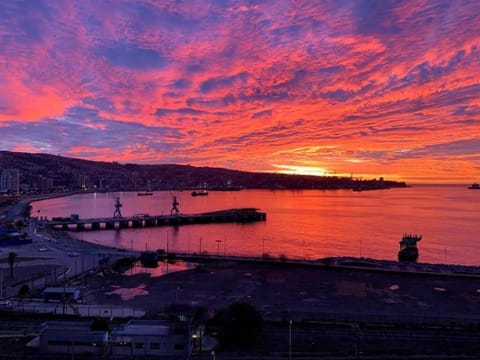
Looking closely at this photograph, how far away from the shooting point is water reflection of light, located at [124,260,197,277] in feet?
87.7

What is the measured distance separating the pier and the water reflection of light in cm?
3114

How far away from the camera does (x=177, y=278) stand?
2416cm

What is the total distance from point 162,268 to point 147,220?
1408 inches

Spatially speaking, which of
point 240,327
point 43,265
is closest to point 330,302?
point 240,327

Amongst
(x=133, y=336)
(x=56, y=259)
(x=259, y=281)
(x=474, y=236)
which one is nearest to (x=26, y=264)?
(x=56, y=259)

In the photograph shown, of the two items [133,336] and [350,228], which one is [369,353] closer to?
[133,336]

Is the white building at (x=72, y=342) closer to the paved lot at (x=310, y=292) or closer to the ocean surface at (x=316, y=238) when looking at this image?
the paved lot at (x=310, y=292)

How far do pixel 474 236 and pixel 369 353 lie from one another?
144ft

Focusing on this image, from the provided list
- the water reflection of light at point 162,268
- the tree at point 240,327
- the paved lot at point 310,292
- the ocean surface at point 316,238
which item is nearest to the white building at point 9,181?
the ocean surface at point 316,238

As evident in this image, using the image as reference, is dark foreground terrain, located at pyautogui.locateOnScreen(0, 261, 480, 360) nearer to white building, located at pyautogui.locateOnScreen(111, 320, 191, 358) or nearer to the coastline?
white building, located at pyautogui.locateOnScreen(111, 320, 191, 358)

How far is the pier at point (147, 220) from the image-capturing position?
58.1 m

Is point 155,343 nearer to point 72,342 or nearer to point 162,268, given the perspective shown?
point 72,342

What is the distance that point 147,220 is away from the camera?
208ft

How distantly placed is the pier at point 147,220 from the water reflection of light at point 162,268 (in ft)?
102
